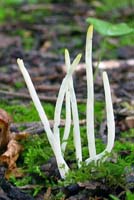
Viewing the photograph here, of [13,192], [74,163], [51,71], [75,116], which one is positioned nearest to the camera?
[13,192]

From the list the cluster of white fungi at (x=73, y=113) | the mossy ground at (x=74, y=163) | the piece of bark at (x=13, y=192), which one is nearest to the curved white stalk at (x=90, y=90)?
the cluster of white fungi at (x=73, y=113)

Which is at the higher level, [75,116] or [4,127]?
[75,116]

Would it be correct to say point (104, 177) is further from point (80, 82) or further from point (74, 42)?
point (74, 42)

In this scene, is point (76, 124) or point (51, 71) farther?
point (51, 71)

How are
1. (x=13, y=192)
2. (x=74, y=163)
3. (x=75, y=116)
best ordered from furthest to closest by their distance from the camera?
(x=74, y=163)
(x=75, y=116)
(x=13, y=192)

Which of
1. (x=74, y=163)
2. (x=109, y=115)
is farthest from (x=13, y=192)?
(x=109, y=115)

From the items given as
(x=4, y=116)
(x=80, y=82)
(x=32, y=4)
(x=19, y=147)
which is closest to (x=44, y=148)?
(x=19, y=147)

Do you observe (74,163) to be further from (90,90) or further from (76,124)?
(90,90)

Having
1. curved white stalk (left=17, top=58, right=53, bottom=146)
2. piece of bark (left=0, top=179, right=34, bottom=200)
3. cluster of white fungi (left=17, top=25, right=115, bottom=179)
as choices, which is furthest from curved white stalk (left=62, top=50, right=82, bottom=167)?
piece of bark (left=0, top=179, right=34, bottom=200)
